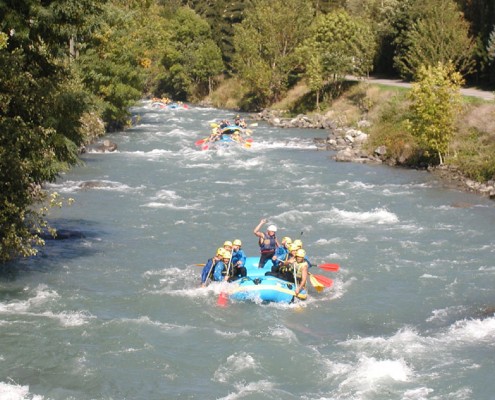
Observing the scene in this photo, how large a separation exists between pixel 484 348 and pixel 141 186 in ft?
59.9

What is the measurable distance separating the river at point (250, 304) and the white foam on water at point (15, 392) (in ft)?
0.10

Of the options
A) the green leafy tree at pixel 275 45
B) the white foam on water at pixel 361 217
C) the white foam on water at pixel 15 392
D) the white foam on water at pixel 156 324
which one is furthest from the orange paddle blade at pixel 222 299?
the green leafy tree at pixel 275 45

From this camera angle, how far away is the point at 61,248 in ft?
68.1

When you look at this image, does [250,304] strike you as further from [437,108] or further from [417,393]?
[437,108]

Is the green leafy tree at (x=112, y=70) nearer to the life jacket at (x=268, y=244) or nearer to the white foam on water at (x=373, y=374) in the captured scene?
the life jacket at (x=268, y=244)

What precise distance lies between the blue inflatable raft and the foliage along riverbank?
13.2 metres

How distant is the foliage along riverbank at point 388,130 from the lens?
3067 cm

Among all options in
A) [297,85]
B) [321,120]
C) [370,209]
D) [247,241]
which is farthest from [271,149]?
[297,85]

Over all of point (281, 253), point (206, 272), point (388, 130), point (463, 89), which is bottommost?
point (206, 272)

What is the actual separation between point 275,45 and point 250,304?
49837 mm

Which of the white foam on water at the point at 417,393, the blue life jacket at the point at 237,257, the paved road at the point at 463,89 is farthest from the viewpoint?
the paved road at the point at 463,89

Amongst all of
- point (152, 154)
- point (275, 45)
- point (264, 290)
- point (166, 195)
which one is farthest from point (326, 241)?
point (275, 45)

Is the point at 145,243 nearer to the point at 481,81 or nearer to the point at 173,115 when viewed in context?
the point at 481,81

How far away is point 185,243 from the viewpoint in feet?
71.1
